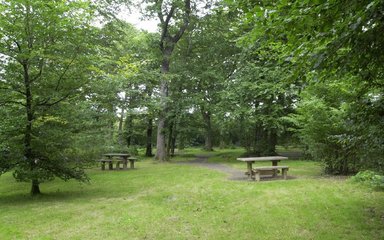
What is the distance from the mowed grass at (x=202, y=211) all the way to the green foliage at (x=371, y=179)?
0.25 meters

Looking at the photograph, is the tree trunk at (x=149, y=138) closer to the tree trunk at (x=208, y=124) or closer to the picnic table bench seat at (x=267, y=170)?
the tree trunk at (x=208, y=124)

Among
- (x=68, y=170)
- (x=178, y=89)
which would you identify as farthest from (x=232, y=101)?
(x=68, y=170)

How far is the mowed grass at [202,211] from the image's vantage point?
205 inches

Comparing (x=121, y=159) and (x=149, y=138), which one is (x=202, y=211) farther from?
(x=149, y=138)

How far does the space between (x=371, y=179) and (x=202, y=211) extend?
499 centimetres

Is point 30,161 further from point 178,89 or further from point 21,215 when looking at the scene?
point 178,89

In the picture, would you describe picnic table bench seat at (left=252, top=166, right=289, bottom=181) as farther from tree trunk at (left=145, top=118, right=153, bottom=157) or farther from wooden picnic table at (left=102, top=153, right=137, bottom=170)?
tree trunk at (left=145, top=118, right=153, bottom=157)

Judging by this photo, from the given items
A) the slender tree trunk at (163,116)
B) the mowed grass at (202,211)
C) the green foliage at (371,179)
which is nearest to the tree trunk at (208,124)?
the slender tree trunk at (163,116)

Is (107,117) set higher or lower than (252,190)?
higher

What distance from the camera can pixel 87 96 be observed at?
376 inches

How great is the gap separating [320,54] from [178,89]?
1939cm

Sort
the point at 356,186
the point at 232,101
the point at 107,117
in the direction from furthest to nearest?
the point at 232,101, the point at 107,117, the point at 356,186

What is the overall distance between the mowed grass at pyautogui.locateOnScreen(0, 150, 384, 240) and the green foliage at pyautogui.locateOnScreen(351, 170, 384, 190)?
0.81 ft

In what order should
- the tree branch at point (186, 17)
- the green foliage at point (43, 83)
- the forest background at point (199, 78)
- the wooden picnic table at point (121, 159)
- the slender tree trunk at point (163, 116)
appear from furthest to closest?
1. the slender tree trunk at point (163, 116)
2. the tree branch at point (186, 17)
3. the wooden picnic table at point (121, 159)
4. the green foliage at point (43, 83)
5. the forest background at point (199, 78)
